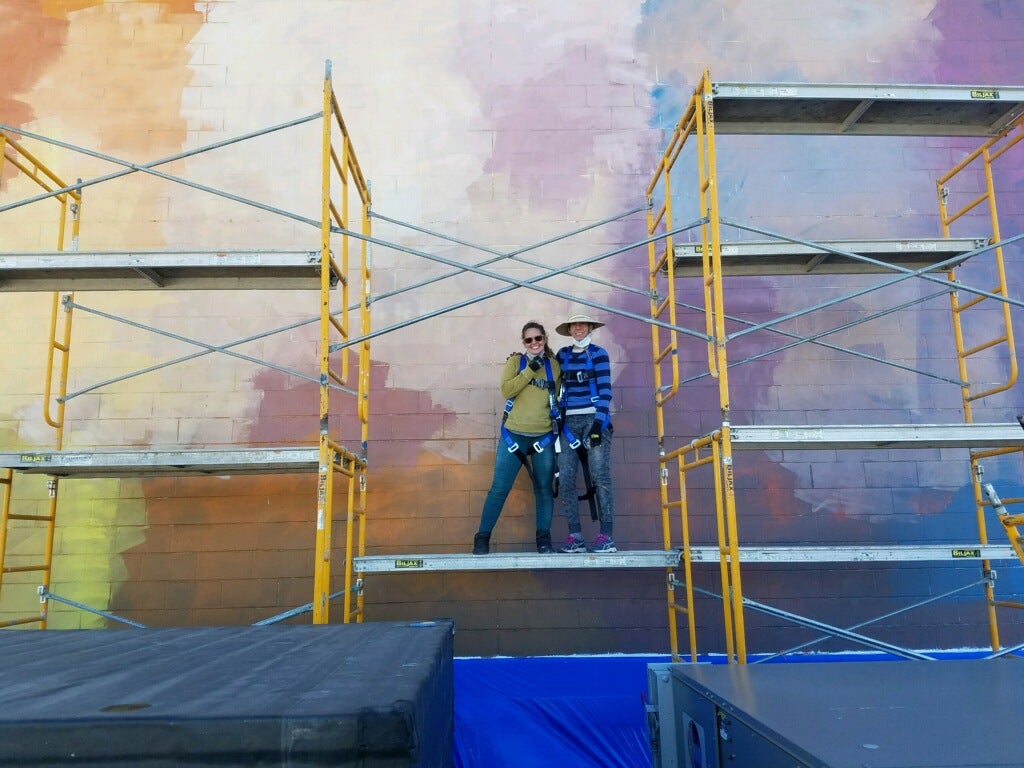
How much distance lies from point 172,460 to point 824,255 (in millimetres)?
4496

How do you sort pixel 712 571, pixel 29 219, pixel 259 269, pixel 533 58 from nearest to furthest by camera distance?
pixel 259 269
pixel 712 571
pixel 29 219
pixel 533 58

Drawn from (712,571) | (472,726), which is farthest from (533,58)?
(472,726)

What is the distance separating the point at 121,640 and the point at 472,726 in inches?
86.9

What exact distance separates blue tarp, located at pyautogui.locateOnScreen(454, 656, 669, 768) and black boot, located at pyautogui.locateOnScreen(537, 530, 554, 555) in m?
0.81

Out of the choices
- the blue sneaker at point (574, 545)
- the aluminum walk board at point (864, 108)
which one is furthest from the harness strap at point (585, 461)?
the aluminum walk board at point (864, 108)

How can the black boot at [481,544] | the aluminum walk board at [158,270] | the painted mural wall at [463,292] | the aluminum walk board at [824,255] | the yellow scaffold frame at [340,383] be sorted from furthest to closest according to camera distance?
the painted mural wall at [463,292]
the black boot at [481,544]
the aluminum walk board at [824,255]
the aluminum walk board at [158,270]
the yellow scaffold frame at [340,383]

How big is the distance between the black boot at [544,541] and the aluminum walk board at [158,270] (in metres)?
2.29

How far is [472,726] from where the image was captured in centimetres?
443

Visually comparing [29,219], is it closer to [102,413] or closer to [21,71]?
[21,71]

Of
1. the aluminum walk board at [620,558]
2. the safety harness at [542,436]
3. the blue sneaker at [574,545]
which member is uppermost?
the safety harness at [542,436]

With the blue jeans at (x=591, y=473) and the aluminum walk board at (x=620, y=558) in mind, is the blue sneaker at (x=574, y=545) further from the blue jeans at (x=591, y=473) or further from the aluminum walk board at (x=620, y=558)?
the aluminum walk board at (x=620, y=558)

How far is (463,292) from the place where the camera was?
245 inches

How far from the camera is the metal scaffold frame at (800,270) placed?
4.32 m

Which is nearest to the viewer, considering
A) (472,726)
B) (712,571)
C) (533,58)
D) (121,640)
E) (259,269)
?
(121,640)
